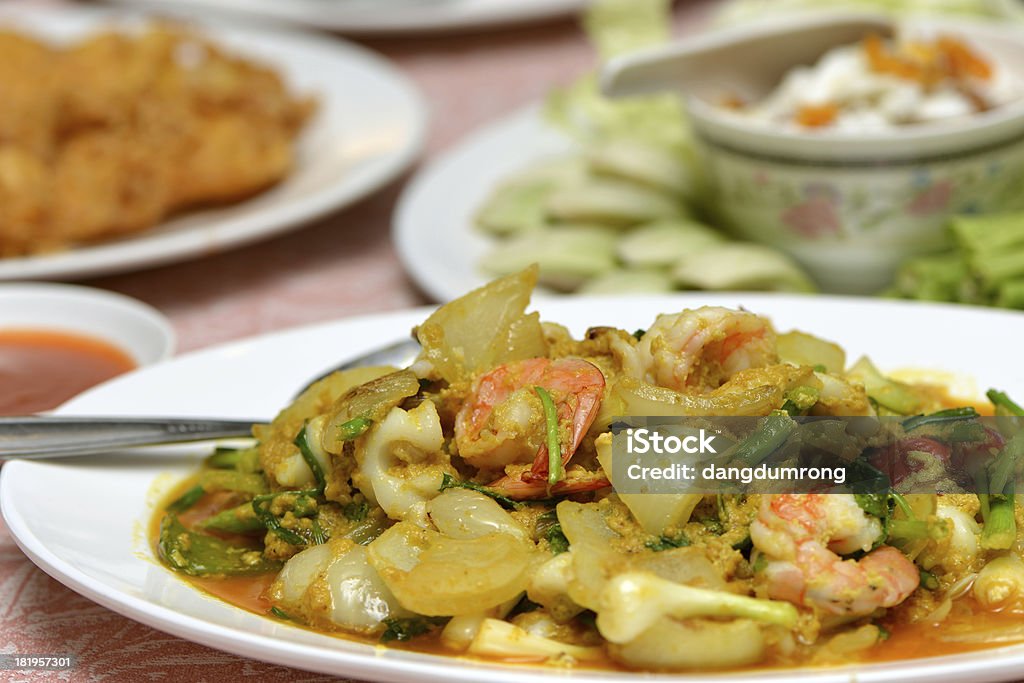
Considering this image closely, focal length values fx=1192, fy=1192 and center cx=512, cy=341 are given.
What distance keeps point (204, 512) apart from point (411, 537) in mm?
565

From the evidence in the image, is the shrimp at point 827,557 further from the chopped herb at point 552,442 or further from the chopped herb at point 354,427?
the chopped herb at point 354,427

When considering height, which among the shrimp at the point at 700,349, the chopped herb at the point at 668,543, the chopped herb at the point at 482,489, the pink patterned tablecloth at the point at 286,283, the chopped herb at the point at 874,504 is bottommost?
the pink patterned tablecloth at the point at 286,283

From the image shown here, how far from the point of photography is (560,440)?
6.26 feet

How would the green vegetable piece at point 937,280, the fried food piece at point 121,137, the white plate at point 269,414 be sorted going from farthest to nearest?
the fried food piece at point 121,137 < the green vegetable piece at point 937,280 < the white plate at point 269,414

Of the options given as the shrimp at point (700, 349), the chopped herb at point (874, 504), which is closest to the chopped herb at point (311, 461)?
the shrimp at point (700, 349)

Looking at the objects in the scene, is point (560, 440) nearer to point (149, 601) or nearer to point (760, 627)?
point (760, 627)

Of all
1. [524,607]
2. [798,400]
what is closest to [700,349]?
[798,400]

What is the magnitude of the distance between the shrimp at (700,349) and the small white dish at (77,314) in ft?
4.81

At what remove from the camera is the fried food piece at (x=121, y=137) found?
362 centimetres

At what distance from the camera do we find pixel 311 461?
2.06 m

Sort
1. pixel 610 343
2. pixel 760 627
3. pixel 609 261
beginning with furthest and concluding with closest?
1. pixel 609 261
2. pixel 610 343
3. pixel 760 627

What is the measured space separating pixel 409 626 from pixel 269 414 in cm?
85

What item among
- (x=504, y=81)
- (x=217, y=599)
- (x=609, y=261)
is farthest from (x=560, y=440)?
(x=504, y=81)

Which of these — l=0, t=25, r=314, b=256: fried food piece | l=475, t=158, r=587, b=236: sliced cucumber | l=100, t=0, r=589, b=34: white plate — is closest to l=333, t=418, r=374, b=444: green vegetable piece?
l=475, t=158, r=587, b=236: sliced cucumber
